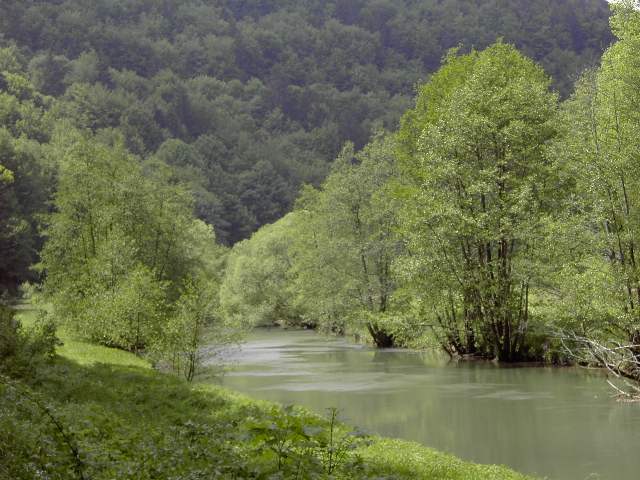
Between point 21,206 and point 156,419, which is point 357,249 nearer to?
point 21,206

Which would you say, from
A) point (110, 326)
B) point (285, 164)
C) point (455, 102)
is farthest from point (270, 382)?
point (285, 164)

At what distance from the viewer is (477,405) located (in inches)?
1043

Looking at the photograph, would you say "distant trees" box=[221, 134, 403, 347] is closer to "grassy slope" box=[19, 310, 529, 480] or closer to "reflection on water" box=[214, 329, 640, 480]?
"reflection on water" box=[214, 329, 640, 480]

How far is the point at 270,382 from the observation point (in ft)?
109

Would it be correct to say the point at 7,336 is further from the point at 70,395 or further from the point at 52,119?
the point at 52,119

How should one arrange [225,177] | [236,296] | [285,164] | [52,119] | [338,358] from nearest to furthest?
1. [338,358]
2. [236,296]
3. [52,119]
4. [225,177]
5. [285,164]

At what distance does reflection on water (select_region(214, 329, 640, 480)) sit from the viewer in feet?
62.8

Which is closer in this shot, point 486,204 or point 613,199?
point 613,199

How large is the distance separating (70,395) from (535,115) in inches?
1025

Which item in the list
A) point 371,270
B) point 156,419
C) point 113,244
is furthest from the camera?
point 371,270

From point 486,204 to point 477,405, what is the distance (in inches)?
530

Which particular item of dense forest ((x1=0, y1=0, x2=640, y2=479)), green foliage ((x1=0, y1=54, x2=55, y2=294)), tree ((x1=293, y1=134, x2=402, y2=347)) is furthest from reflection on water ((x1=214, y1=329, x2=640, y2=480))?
green foliage ((x1=0, y1=54, x2=55, y2=294))

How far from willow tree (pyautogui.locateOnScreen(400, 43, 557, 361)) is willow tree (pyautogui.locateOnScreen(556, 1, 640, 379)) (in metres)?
4.95

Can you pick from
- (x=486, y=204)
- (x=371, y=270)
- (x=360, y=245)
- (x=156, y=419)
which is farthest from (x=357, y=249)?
(x=156, y=419)
